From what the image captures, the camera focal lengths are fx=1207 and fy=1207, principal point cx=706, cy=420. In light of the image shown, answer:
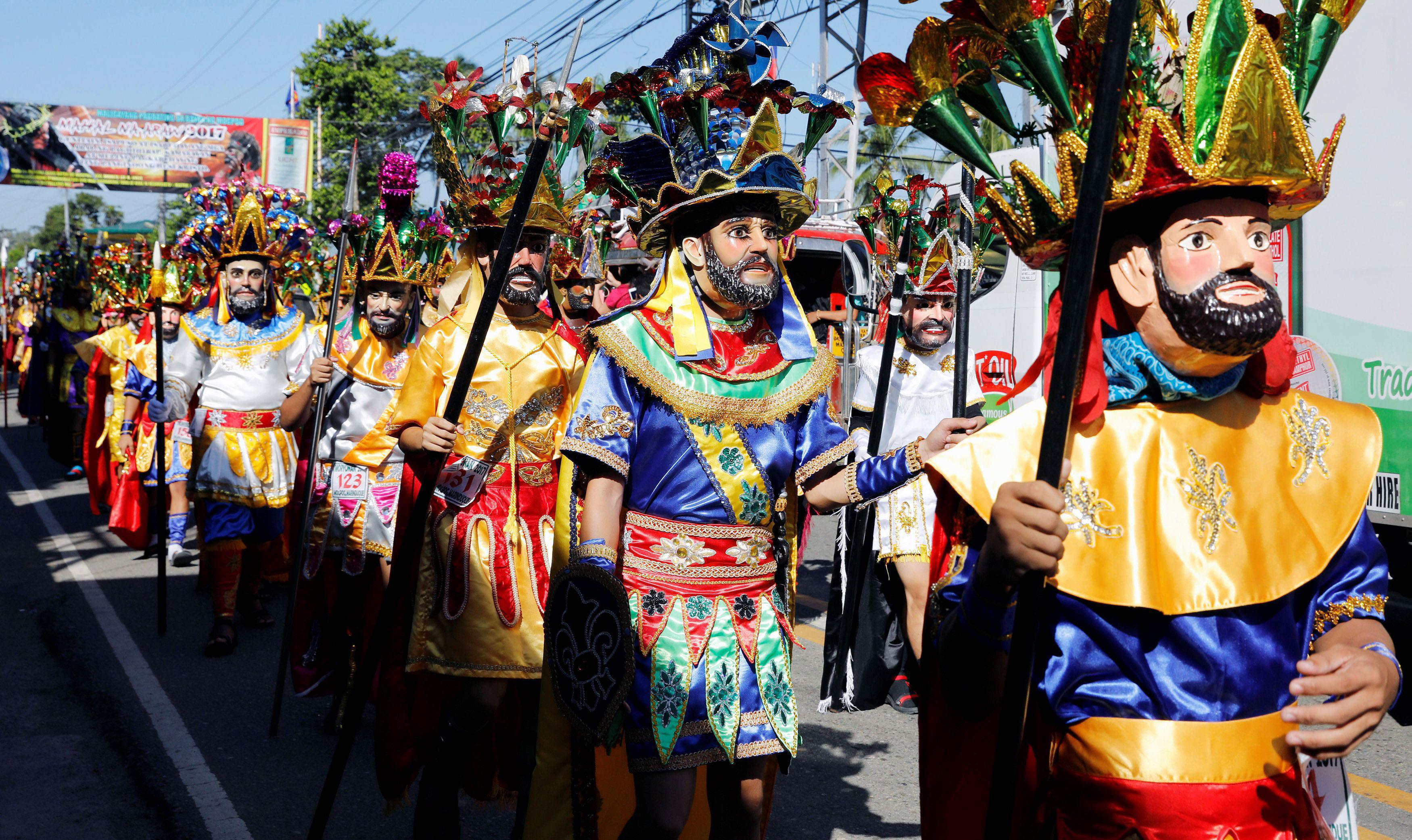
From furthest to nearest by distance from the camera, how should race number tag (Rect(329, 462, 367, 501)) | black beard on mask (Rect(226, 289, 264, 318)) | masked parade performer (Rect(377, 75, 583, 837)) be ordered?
1. black beard on mask (Rect(226, 289, 264, 318))
2. race number tag (Rect(329, 462, 367, 501))
3. masked parade performer (Rect(377, 75, 583, 837))

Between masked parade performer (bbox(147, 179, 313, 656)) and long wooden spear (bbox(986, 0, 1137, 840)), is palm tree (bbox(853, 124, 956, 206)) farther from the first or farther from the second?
long wooden spear (bbox(986, 0, 1137, 840))

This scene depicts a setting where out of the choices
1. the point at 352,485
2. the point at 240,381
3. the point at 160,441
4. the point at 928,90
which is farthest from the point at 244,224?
the point at 928,90

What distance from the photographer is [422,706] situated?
15.5ft

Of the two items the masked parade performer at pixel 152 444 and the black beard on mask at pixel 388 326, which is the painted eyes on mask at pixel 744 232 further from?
the masked parade performer at pixel 152 444

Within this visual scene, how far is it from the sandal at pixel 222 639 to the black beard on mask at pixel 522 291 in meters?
3.92

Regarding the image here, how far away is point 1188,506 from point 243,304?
6970 millimetres

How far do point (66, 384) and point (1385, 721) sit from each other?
1631 centimetres

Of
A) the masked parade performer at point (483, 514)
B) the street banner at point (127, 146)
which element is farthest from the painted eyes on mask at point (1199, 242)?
the street banner at point (127, 146)

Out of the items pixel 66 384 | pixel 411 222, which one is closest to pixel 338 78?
pixel 66 384

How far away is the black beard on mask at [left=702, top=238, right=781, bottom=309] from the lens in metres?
3.46

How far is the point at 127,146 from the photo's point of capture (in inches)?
1742

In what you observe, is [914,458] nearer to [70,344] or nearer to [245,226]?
[245,226]

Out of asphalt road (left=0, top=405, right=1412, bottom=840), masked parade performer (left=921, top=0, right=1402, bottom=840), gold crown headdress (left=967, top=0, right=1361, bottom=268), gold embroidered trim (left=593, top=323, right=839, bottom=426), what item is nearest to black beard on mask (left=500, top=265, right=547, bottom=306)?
gold embroidered trim (left=593, top=323, right=839, bottom=426)

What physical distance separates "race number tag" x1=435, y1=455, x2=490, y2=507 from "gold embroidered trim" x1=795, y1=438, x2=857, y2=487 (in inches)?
55.9
